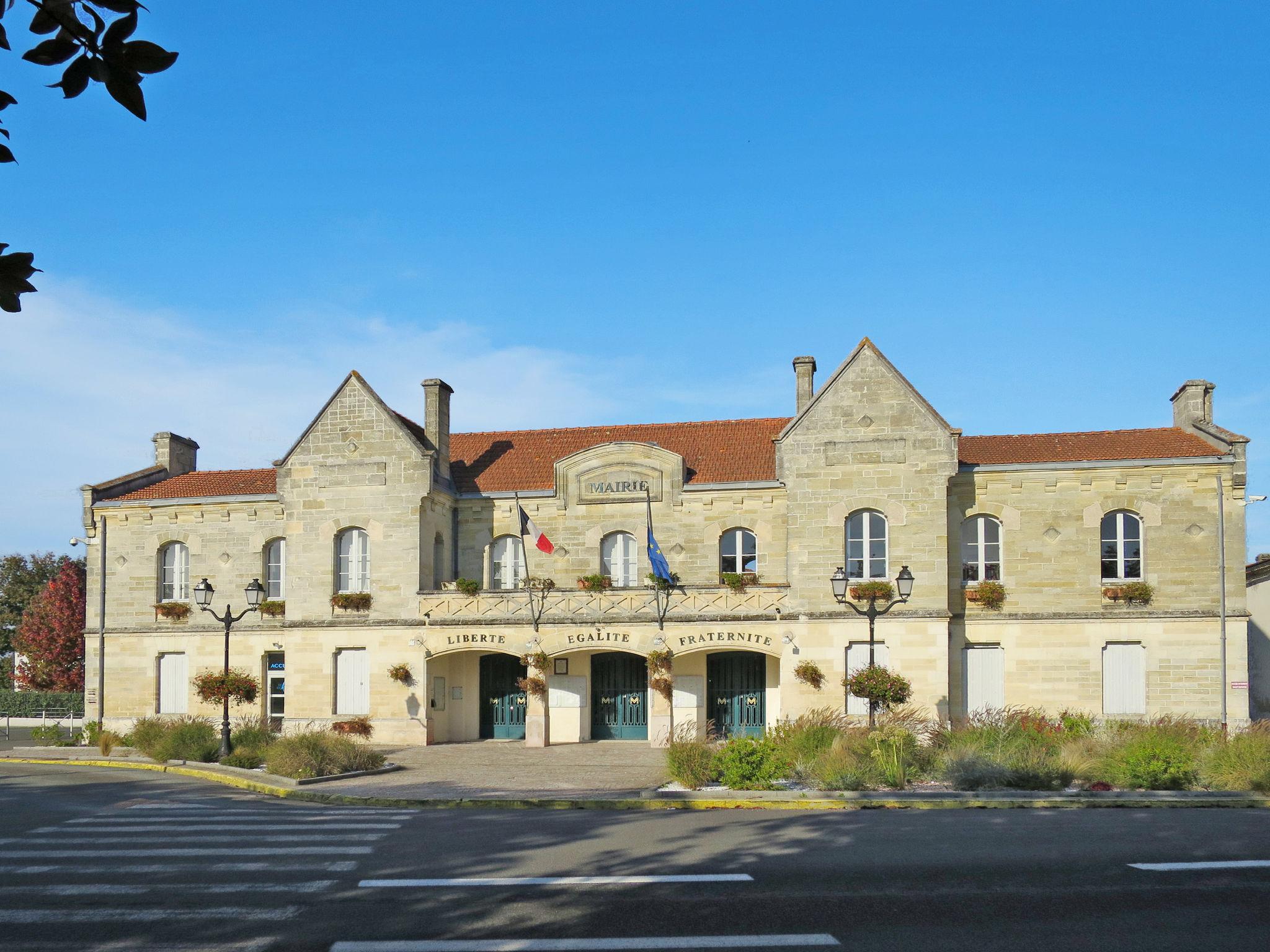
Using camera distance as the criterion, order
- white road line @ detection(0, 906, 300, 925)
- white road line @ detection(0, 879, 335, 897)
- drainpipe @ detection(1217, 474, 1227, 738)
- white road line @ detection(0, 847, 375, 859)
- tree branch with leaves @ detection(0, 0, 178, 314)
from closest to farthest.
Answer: tree branch with leaves @ detection(0, 0, 178, 314) → white road line @ detection(0, 906, 300, 925) → white road line @ detection(0, 879, 335, 897) → white road line @ detection(0, 847, 375, 859) → drainpipe @ detection(1217, 474, 1227, 738)

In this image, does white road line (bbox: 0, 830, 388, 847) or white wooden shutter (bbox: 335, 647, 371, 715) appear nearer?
white road line (bbox: 0, 830, 388, 847)

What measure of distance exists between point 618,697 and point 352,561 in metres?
8.04

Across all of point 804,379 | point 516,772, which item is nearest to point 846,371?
point 804,379

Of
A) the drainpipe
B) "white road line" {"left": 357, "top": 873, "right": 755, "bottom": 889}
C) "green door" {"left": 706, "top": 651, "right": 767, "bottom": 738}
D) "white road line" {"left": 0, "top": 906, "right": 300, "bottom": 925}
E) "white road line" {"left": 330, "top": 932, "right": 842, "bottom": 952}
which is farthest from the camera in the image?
"green door" {"left": 706, "top": 651, "right": 767, "bottom": 738}

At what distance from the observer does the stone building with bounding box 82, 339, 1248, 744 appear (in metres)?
25.9

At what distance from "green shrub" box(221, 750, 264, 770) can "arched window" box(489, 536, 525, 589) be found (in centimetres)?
923

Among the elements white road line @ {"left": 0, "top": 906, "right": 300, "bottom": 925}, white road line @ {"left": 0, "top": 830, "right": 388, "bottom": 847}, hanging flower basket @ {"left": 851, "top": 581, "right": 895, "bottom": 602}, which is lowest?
white road line @ {"left": 0, "top": 830, "right": 388, "bottom": 847}

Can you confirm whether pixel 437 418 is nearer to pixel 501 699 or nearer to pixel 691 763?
pixel 501 699

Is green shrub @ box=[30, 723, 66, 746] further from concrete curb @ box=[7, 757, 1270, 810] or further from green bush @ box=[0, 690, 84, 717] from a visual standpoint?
concrete curb @ box=[7, 757, 1270, 810]

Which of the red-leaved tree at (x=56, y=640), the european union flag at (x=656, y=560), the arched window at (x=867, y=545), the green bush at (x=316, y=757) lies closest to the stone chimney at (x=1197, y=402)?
the arched window at (x=867, y=545)

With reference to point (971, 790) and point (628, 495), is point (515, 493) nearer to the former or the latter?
point (628, 495)

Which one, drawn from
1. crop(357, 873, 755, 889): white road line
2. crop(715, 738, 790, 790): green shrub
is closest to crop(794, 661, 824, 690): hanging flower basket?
crop(715, 738, 790, 790): green shrub

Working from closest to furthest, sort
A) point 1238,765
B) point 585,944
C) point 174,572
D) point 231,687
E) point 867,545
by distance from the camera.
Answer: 1. point 585,944
2. point 1238,765
3. point 867,545
4. point 231,687
5. point 174,572

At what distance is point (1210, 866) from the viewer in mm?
10891
